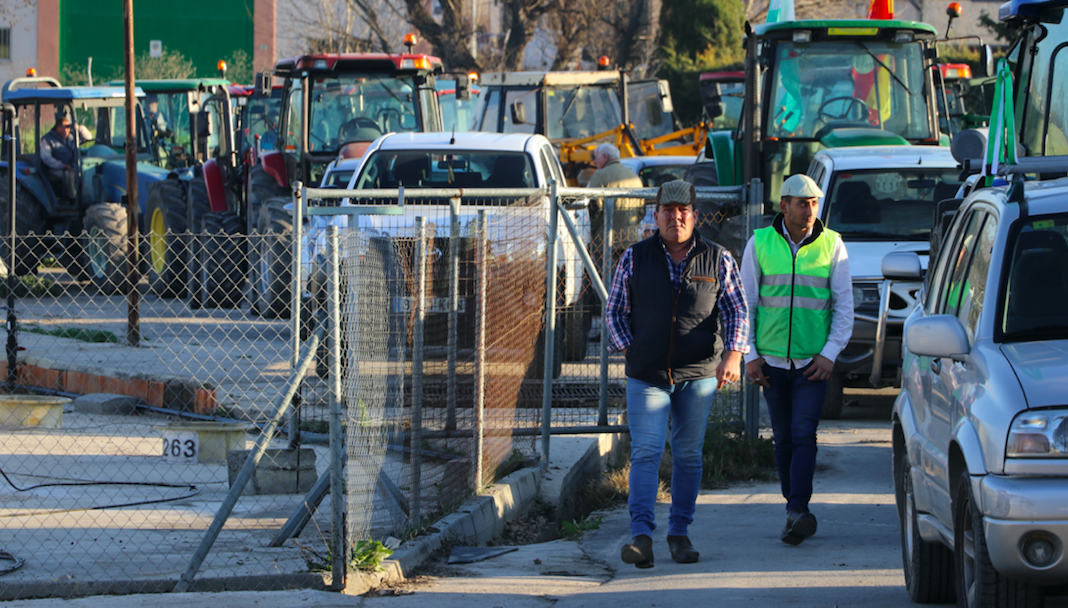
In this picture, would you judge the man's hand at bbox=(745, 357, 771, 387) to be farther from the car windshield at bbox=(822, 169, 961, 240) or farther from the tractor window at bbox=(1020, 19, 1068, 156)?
the car windshield at bbox=(822, 169, 961, 240)

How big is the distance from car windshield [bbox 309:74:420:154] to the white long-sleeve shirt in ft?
32.5

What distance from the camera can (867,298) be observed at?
9.76 metres

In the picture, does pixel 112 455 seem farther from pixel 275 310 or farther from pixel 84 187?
pixel 84 187

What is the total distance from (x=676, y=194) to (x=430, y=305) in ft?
4.70

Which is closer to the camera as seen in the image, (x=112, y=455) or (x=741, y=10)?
(x=112, y=455)

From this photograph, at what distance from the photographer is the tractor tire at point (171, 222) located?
18891 millimetres

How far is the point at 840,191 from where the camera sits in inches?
426

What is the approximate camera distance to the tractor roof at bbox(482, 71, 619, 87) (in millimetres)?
22406

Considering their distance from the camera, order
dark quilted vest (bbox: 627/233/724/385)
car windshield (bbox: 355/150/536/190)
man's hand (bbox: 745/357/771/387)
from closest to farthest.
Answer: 1. dark quilted vest (bbox: 627/233/724/385)
2. man's hand (bbox: 745/357/771/387)
3. car windshield (bbox: 355/150/536/190)

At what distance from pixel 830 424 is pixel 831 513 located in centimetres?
315

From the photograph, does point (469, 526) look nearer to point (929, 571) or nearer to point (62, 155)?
point (929, 571)

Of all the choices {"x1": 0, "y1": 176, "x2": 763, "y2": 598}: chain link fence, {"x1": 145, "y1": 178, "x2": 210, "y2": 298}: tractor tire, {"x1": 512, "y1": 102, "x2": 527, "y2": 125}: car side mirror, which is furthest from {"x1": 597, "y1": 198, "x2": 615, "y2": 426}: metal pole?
{"x1": 512, "y1": 102, "x2": 527, "y2": 125}: car side mirror

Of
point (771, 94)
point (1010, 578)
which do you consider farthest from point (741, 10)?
point (1010, 578)

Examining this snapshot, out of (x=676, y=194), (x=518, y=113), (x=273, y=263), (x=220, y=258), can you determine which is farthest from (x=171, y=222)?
(x=676, y=194)
